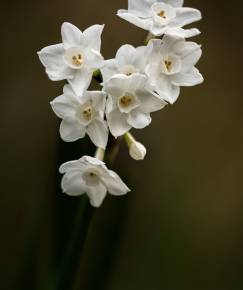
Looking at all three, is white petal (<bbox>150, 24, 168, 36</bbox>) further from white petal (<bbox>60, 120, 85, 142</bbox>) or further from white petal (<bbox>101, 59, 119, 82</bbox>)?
white petal (<bbox>60, 120, 85, 142</bbox>)

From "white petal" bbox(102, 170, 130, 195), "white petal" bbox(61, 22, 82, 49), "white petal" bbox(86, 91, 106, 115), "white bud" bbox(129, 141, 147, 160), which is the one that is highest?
"white petal" bbox(61, 22, 82, 49)

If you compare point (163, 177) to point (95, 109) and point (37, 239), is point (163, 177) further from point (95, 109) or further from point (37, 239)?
point (95, 109)

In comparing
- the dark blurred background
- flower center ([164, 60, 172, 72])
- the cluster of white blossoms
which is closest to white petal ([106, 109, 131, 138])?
the cluster of white blossoms

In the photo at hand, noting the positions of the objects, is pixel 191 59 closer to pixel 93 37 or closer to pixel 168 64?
pixel 168 64

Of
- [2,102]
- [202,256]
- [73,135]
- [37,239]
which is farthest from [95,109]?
[202,256]

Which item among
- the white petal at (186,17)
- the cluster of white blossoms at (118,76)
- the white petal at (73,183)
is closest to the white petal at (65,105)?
the cluster of white blossoms at (118,76)

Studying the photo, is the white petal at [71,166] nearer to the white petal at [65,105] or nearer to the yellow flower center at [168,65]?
the white petal at [65,105]
